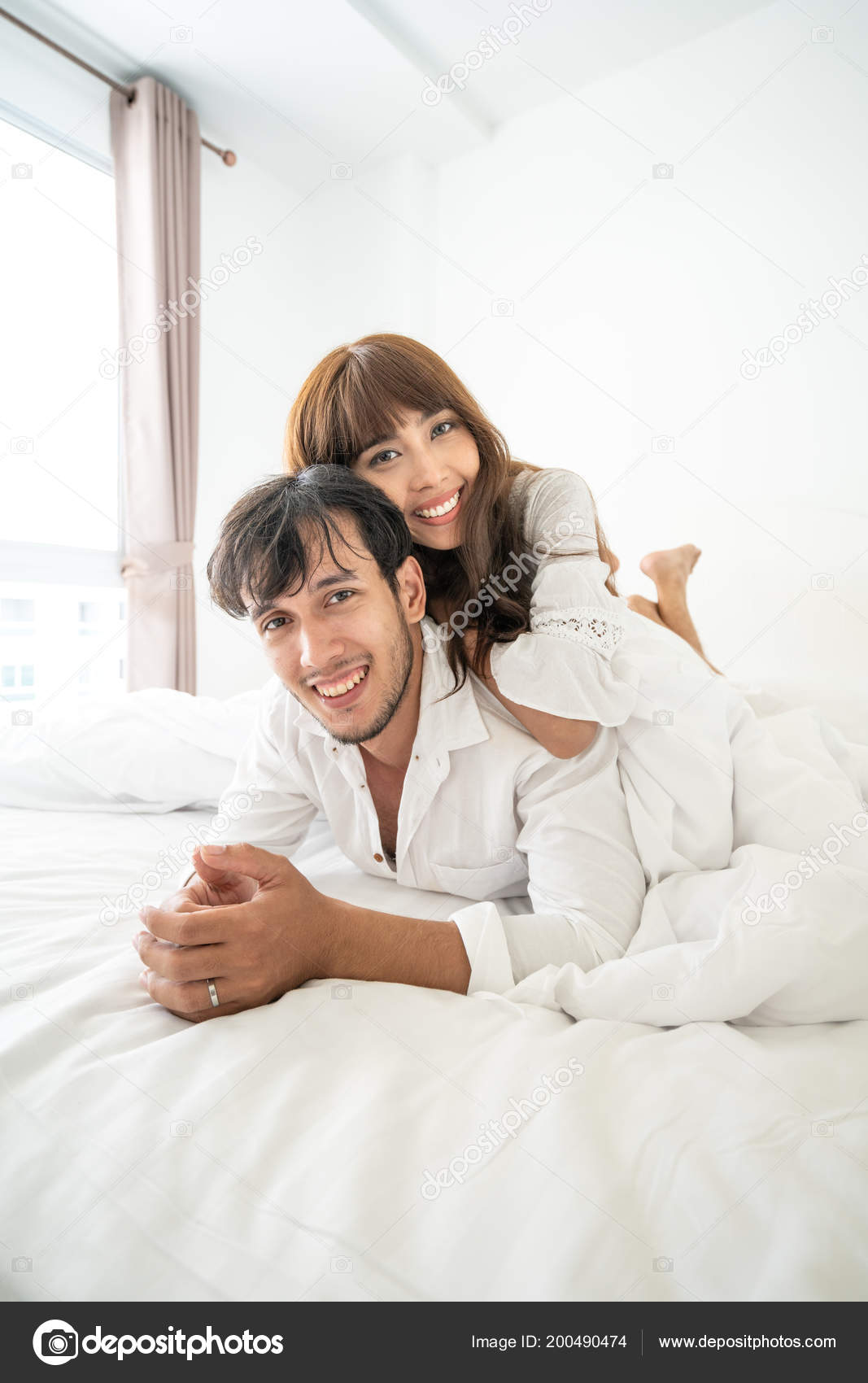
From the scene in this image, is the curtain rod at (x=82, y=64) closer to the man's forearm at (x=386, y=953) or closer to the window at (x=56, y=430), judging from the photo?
the window at (x=56, y=430)

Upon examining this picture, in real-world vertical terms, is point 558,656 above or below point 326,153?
below

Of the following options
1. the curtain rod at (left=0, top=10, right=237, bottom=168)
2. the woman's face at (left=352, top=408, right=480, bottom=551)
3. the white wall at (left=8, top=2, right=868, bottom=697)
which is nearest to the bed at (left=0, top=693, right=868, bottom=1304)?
the woman's face at (left=352, top=408, right=480, bottom=551)

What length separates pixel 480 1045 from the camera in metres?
0.80

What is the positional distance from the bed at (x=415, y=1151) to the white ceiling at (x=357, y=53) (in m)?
3.29

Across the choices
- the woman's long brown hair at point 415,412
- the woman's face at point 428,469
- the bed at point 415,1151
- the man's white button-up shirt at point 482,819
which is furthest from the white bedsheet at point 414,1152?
the woman's face at point 428,469

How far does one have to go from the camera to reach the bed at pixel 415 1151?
0.57 meters

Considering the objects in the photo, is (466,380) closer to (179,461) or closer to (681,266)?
(681,266)

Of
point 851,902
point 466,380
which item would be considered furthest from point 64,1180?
point 466,380

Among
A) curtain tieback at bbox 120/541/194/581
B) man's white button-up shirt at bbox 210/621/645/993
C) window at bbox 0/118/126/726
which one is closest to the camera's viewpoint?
man's white button-up shirt at bbox 210/621/645/993

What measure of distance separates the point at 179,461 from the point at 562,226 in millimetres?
1811

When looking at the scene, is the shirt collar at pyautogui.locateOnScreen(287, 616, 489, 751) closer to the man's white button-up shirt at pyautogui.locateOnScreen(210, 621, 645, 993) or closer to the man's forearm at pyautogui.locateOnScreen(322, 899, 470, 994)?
the man's white button-up shirt at pyautogui.locateOnScreen(210, 621, 645, 993)

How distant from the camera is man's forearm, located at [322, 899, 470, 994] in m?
0.94

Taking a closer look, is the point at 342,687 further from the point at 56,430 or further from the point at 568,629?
the point at 56,430

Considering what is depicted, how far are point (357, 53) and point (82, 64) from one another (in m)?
0.99
